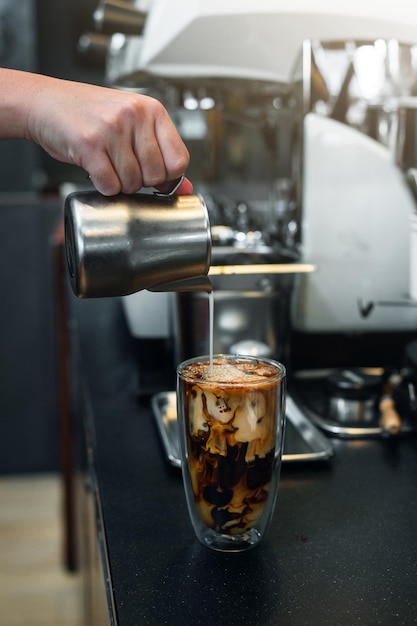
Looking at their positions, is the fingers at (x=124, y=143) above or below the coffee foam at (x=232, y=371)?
above

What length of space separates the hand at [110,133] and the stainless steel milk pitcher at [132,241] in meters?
0.02

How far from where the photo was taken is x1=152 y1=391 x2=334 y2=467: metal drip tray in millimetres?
829

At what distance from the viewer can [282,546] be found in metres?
0.65

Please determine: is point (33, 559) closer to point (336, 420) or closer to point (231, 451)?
point (336, 420)

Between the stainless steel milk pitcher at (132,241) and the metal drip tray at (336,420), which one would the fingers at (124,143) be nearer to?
the stainless steel milk pitcher at (132,241)

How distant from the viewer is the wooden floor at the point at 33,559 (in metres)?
1.95

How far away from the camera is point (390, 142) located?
112 cm

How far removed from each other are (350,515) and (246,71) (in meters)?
0.90

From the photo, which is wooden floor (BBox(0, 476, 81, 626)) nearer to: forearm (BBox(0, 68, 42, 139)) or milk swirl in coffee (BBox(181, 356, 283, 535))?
milk swirl in coffee (BBox(181, 356, 283, 535))

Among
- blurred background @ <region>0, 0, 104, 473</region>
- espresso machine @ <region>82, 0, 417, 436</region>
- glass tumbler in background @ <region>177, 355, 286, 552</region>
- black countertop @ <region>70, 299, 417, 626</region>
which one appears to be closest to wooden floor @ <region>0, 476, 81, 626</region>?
blurred background @ <region>0, 0, 104, 473</region>

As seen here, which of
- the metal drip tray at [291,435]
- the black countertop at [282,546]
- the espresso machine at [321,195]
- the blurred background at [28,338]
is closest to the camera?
the black countertop at [282,546]

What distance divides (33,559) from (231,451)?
1.82m

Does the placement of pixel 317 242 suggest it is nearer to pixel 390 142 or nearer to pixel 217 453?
pixel 390 142

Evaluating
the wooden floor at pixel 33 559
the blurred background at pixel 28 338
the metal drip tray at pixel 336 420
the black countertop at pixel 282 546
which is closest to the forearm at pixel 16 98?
the black countertop at pixel 282 546
